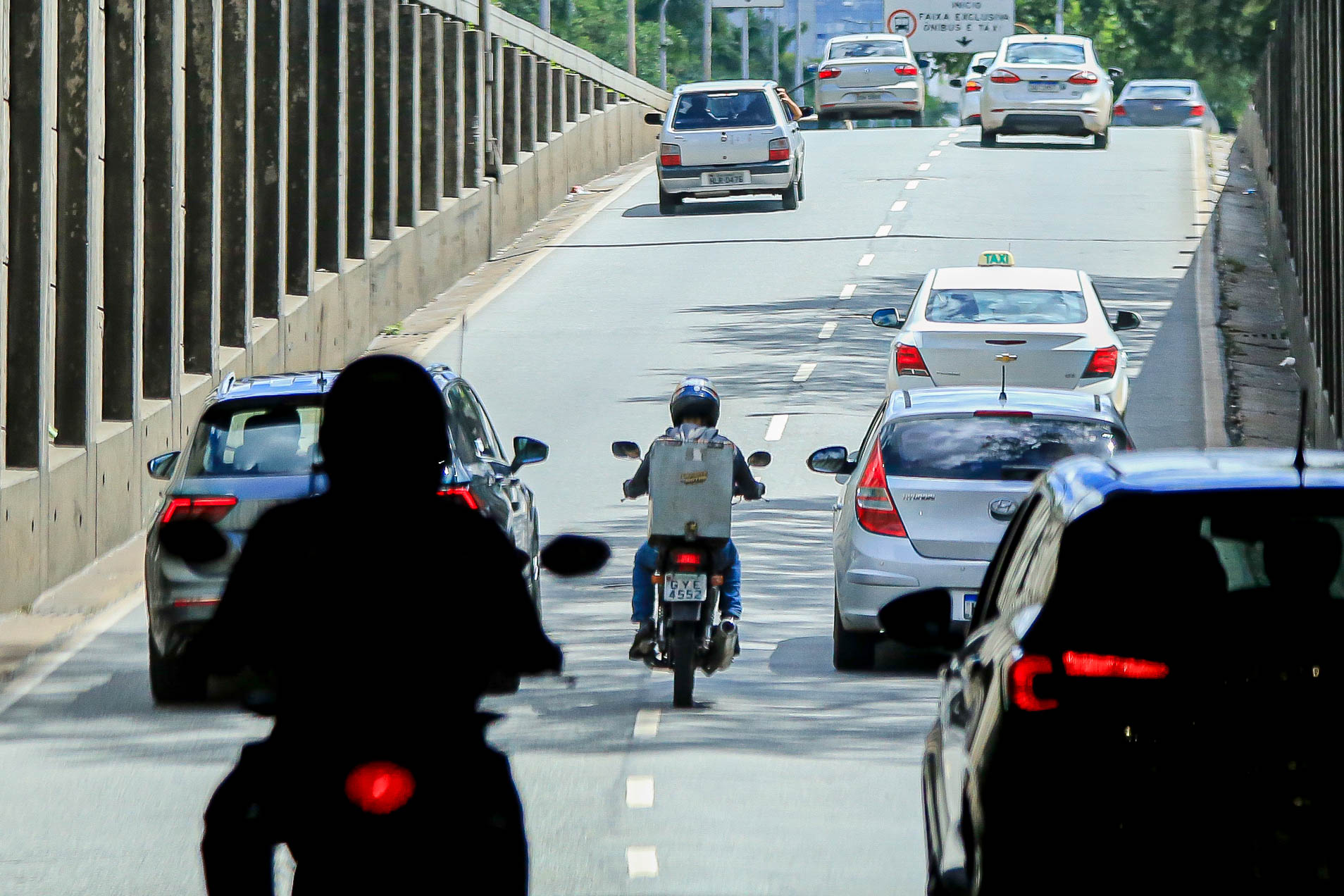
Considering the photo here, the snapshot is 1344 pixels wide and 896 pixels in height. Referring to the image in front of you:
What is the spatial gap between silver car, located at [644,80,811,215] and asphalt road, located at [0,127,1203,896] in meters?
0.81

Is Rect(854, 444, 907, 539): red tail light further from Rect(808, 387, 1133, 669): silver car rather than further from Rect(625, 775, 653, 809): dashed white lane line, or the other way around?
Rect(625, 775, 653, 809): dashed white lane line

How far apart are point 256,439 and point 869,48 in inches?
1763

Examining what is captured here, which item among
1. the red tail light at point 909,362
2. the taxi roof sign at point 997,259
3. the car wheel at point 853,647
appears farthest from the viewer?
the taxi roof sign at point 997,259

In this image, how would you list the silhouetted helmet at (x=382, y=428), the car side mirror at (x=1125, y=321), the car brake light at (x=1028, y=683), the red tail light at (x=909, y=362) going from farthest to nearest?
the car side mirror at (x=1125, y=321) → the red tail light at (x=909, y=362) → the car brake light at (x=1028, y=683) → the silhouetted helmet at (x=382, y=428)

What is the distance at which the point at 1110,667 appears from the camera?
15.3 ft

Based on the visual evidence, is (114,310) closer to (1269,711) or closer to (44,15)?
(44,15)

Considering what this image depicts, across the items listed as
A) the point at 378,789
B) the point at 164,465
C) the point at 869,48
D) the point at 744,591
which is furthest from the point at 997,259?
the point at 869,48

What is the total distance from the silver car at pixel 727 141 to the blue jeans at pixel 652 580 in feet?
84.0

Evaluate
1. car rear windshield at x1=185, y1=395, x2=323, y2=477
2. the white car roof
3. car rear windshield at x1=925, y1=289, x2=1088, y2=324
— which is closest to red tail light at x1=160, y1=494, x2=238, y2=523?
car rear windshield at x1=185, y1=395, x2=323, y2=477

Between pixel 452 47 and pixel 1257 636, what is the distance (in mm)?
30424

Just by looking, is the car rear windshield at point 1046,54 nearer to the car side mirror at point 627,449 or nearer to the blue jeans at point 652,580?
the car side mirror at point 627,449

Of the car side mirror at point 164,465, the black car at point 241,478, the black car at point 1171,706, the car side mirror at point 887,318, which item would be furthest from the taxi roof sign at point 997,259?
the black car at point 1171,706

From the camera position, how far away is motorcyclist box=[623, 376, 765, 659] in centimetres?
1062

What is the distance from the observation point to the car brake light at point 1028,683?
4.72m
